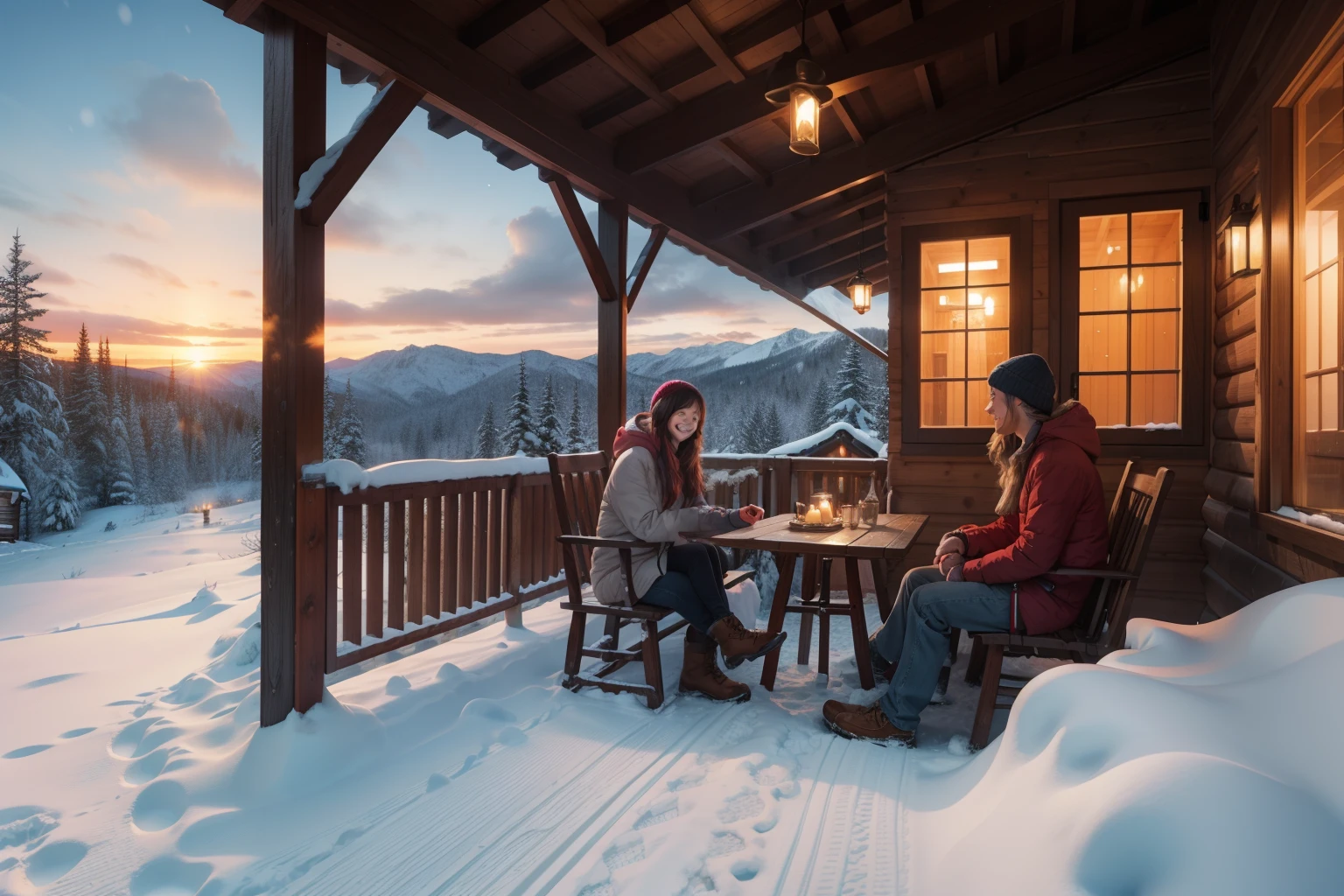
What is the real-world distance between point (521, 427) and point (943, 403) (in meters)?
13.0

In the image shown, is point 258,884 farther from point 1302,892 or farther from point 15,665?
point 15,665

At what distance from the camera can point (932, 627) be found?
2.64 metres

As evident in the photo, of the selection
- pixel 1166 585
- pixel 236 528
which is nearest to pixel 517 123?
pixel 1166 585

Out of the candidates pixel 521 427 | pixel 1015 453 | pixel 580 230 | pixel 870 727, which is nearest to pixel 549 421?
pixel 521 427

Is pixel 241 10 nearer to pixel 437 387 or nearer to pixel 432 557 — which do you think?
pixel 432 557

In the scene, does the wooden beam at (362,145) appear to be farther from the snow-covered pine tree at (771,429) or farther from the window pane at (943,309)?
the snow-covered pine tree at (771,429)

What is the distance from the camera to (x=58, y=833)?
2.06 m

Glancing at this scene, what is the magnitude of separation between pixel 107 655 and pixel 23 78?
16750 millimetres

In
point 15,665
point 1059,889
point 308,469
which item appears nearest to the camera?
point 1059,889

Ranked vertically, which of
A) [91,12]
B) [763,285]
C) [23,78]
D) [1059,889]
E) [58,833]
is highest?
[91,12]

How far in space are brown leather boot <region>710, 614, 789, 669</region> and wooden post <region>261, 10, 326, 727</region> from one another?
160 cm

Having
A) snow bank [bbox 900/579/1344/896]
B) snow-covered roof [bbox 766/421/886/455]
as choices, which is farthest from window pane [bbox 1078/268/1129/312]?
snow-covered roof [bbox 766/421/886/455]

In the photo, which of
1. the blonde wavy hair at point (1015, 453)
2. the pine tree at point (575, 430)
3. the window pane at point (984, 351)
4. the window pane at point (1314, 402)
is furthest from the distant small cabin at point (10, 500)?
the window pane at point (1314, 402)

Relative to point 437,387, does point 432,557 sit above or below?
below
